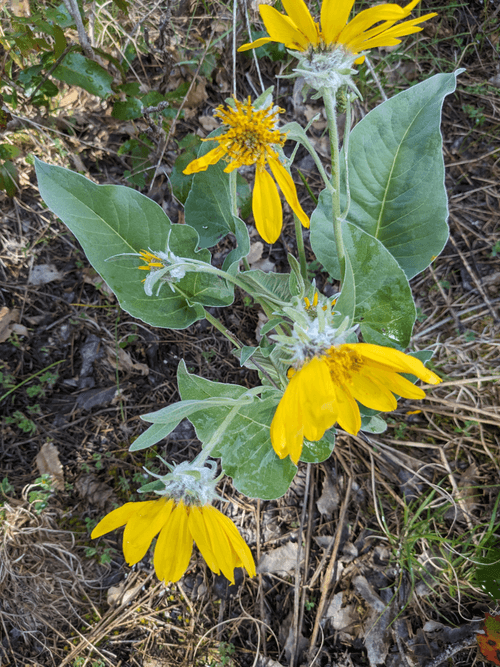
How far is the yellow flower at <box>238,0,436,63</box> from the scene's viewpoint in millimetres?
847

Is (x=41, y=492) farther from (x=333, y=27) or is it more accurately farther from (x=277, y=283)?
(x=333, y=27)

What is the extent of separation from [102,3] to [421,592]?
9.36ft

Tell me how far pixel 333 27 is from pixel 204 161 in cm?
37

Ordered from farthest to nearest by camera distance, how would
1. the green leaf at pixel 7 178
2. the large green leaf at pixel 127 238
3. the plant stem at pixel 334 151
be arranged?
the green leaf at pixel 7 178
the large green leaf at pixel 127 238
the plant stem at pixel 334 151

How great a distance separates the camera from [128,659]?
1825mm

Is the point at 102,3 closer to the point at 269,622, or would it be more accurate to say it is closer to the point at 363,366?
the point at 363,366

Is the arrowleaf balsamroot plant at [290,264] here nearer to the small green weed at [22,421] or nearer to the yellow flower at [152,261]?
the yellow flower at [152,261]

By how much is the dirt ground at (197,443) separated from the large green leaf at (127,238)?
64 centimetres

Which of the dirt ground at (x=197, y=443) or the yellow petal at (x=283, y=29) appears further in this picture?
the dirt ground at (x=197, y=443)

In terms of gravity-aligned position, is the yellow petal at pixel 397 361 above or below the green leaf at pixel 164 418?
above

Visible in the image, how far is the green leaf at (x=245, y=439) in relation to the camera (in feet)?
4.42

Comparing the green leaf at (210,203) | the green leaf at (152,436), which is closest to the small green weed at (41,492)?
the green leaf at (152,436)

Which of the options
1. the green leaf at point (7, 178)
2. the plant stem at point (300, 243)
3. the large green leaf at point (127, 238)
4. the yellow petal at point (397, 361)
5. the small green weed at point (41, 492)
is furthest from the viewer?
the small green weed at point (41, 492)

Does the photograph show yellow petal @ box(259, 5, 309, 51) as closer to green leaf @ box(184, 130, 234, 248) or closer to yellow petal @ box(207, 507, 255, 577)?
green leaf @ box(184, 130, 234, 248)
